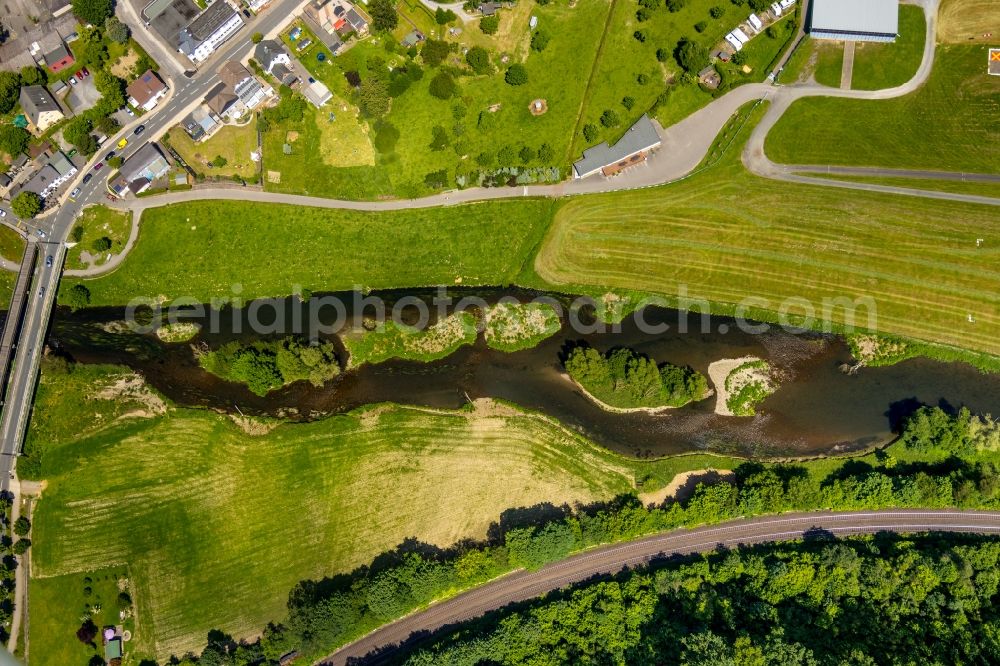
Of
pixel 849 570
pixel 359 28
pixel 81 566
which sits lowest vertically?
pixel 849 570

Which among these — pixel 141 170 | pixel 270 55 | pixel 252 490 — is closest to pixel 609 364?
pixel 252 490

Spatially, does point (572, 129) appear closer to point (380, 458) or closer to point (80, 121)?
point (380, 458)

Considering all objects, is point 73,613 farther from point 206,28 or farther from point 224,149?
point 206,28

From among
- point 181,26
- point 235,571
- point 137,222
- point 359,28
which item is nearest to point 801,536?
point 235,571

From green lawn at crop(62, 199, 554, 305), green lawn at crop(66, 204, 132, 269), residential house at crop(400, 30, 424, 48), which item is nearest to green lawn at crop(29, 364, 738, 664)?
green lawn at crop(66, 204, 132, 269)

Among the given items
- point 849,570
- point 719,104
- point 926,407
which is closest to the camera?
point 849,570

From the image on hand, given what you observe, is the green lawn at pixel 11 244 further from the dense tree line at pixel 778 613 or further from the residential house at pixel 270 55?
the dense tree line at pixel 778 613

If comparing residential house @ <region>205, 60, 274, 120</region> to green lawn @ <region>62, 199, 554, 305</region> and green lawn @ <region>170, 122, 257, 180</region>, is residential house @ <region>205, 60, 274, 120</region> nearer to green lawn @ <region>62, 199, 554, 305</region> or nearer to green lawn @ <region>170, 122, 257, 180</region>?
green lawn @ <region>170, 122, 257, 180</region>
